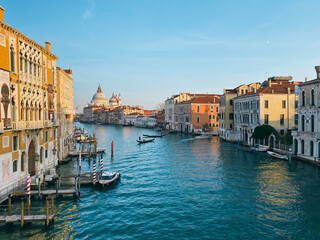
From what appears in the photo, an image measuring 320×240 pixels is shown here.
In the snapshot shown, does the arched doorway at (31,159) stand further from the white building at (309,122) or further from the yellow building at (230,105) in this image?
the yellow building at (230,105)

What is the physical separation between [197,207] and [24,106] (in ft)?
43.9

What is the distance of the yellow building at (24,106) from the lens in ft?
54.4

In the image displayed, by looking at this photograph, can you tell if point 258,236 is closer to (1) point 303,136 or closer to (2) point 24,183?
(2) point 24,183

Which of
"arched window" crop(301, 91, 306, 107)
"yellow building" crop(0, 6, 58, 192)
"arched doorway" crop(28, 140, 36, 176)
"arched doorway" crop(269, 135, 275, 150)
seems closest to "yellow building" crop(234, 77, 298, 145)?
"arched doorway" crop(269, 135, 275, 150)

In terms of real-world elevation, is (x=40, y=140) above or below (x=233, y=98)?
below

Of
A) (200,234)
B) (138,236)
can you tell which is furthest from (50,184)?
(200,234)

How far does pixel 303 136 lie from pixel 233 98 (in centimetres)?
2346

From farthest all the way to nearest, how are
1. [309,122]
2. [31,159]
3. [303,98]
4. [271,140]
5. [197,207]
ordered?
1. [271,140]
2. [303,98]
3. [309,122]
4. [31,159]
5. [197,207]

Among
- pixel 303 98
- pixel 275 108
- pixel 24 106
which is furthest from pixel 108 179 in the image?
pixel 275 108

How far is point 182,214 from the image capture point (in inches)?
631

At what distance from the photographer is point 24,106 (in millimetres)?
19359

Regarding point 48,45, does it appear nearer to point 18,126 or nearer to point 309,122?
→ point 18,126

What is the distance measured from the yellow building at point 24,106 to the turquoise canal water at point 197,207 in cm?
400

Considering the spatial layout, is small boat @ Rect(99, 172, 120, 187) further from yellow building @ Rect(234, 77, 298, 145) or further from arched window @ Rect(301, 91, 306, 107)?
yellow building @ Rect(234, 77, 298, 145)
